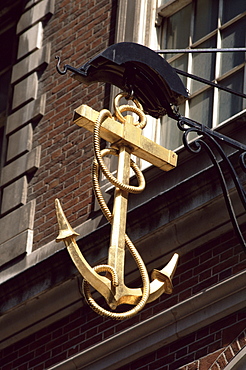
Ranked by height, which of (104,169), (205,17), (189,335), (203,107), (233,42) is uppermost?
(205,17)

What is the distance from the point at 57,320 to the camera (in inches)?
381

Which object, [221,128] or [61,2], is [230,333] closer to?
[221,128]

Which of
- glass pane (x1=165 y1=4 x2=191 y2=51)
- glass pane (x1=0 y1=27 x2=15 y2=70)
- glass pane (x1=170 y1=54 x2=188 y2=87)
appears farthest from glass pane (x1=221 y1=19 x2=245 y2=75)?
glass pane (x1=0 y1=27 x2=15 y2=70)

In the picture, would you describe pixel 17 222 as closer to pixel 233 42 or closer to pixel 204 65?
pixel 204 65

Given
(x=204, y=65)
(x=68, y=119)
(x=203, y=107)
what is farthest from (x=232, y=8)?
(x=68, y=119)

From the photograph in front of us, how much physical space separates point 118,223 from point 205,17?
16.4ft

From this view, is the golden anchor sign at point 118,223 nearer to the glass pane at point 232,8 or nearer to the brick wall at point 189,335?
the brick wall at point 189,335

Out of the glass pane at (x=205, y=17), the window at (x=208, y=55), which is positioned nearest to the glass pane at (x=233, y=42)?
the window at (x=208, y=55)

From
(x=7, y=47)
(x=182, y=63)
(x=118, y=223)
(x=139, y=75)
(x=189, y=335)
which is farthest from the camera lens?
(x=7, y=47)

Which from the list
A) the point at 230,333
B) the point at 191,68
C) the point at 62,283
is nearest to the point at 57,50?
the point at 191,68

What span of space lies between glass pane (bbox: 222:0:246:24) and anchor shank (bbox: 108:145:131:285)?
4.29 metres

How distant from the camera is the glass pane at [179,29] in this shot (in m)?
10.2

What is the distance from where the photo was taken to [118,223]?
5.43 m

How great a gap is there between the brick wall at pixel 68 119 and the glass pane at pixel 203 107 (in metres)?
1.09
